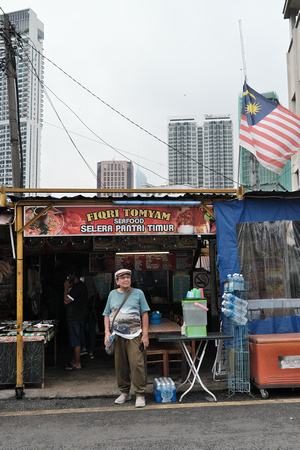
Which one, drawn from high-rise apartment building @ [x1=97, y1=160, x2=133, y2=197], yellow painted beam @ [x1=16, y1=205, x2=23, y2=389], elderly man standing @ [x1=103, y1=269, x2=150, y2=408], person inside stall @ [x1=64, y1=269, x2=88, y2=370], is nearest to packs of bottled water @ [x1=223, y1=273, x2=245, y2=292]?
elderly man standing @ [x1=103, y1=269, x2=150, y2=408]

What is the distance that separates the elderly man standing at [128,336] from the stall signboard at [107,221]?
42.6 inches

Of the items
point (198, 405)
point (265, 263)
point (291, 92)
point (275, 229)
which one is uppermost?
point (291, 92)

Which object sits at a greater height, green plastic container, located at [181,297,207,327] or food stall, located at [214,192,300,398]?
food stall, located at [214,192,300,398]

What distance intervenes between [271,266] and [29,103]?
14961 millimetres

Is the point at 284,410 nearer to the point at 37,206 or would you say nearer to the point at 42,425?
the point at 42,425

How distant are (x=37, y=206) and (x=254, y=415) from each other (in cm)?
441

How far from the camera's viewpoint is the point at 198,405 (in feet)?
17.9

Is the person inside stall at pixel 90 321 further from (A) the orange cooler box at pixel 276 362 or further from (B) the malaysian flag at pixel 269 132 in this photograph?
(B) the malaysian flag at pixel 269 132

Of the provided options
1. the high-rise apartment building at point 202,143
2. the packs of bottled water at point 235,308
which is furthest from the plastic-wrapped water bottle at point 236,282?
the high-rise apartment building at point 202,143

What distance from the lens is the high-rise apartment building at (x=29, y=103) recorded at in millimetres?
16062

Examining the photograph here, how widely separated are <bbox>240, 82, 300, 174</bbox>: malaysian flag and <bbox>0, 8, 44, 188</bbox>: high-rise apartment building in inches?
406

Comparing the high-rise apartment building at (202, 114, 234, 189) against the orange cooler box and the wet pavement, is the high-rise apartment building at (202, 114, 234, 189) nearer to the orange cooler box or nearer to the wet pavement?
the wet pavement

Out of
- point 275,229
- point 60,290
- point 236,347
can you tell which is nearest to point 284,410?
point 236,347

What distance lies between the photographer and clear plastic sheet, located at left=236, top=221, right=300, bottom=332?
6.68 meters
